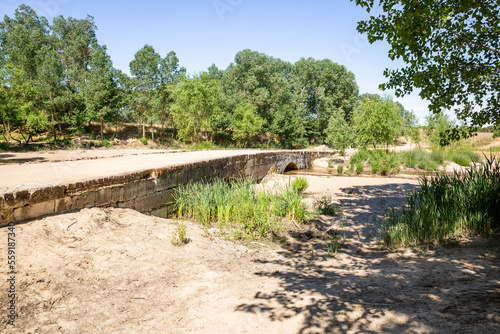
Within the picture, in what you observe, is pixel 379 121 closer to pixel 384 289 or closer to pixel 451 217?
pixel 451 217

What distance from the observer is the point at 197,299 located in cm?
324

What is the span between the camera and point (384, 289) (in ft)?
10.7

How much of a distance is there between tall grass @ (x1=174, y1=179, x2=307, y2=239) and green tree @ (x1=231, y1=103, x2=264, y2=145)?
2523cm

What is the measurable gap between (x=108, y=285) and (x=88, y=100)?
29.8 metres

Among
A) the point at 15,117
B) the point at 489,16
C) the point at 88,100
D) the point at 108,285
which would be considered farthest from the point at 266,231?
the point at 88,100

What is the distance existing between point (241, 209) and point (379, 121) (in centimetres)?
1534

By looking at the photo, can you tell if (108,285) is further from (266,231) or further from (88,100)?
(88,100)

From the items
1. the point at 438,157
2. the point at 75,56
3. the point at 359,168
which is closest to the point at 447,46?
the point at 359,168

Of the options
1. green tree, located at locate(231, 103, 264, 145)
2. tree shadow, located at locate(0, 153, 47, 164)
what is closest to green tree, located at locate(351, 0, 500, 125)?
tree shadow, located at locate(0, 153, 47, 164)

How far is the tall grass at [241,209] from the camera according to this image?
5.97 meters

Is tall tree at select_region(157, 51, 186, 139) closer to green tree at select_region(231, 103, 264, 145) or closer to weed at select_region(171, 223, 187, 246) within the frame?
green tree at select_region(231, 103, 264, 145)

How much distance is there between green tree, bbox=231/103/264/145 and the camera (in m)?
31.9

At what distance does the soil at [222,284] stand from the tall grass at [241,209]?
0.73 m

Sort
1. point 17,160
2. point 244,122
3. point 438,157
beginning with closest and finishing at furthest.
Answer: point 17,160 < point 438,157 < point 244,122
